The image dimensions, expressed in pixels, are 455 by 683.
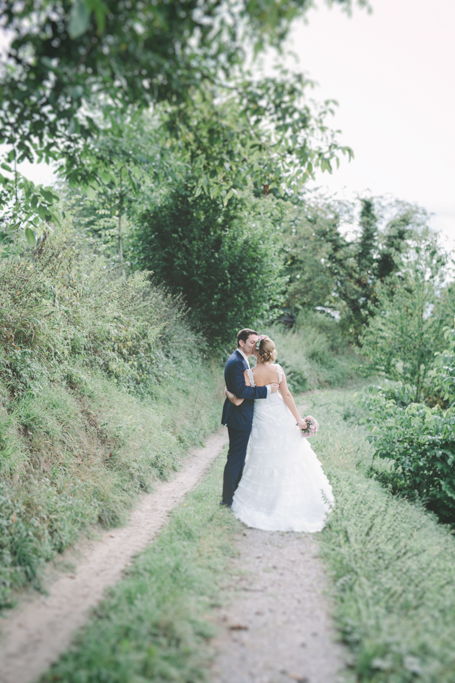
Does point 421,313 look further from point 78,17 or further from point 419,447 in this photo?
point 78,17

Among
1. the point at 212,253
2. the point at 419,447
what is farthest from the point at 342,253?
the point at 419,447

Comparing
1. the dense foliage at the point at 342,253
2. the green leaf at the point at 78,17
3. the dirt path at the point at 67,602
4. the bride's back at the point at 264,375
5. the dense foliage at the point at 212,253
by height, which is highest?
the dense foliage at the point at 342,253

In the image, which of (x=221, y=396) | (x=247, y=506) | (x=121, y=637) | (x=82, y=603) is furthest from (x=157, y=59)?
A: (x=221, y=396)

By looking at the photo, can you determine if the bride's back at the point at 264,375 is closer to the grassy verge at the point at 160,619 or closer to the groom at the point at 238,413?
the groom at the point at 238,413

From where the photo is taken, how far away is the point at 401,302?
650 inches

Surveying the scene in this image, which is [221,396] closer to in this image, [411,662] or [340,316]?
[411,662]

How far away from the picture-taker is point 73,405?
6.85 m

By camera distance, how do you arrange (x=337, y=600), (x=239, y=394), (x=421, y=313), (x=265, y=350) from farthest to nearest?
(x=421, y=313), (x=265, y=350), (x=239, y=394), (x=337, y=600)

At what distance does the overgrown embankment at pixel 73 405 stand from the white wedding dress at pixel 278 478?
1.68 meters

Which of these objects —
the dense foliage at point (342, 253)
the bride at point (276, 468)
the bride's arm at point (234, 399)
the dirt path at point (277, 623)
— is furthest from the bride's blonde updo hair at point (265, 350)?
the dense foliage at point (342, 253)

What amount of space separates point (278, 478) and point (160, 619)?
3.02 metres

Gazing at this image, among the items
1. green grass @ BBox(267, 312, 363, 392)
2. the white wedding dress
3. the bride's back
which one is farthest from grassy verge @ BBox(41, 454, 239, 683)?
green grass @ BBox(267, 312, 363, 392)

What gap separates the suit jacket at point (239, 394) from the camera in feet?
19.9

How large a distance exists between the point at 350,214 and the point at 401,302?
1403cm
